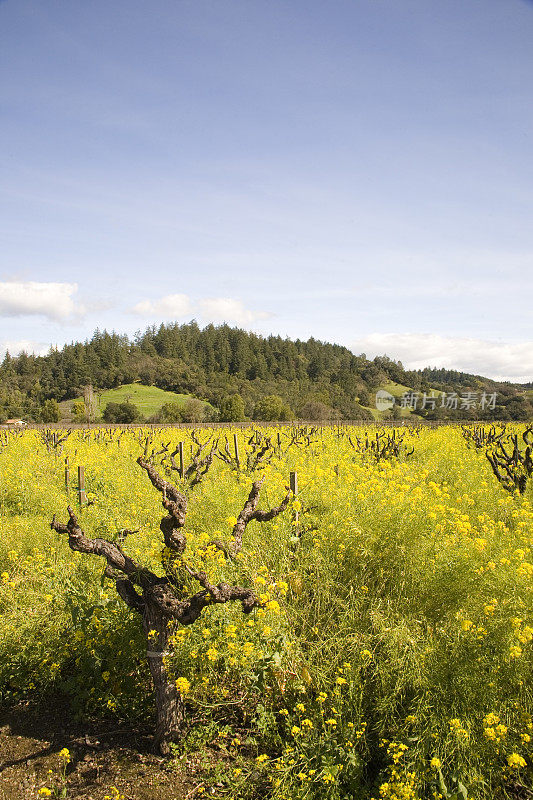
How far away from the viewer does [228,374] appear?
257ft

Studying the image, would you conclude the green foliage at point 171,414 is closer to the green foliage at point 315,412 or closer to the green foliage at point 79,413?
the green foliage at point 79,413

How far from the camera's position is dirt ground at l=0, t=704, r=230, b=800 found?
3311 millimetres

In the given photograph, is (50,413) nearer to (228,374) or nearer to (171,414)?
(171,414)

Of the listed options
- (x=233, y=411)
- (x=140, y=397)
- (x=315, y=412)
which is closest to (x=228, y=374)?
(x=140, y=397)

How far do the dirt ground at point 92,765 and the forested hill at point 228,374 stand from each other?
1751 inches

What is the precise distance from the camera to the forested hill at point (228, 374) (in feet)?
199

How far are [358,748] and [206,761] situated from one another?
1.12 meters

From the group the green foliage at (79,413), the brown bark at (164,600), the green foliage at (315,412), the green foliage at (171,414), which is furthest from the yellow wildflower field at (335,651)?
the green foliage at (315,412)

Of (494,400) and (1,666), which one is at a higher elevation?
(494,400)

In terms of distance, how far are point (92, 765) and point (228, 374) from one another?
246ft

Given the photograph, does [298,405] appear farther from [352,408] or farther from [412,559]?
[412,559]

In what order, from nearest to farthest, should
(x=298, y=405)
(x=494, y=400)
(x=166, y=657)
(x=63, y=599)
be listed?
(x=166, y=657) → (x=63, y=599) → (x=494, y=400) → (x=298, y=405)

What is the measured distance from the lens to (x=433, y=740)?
326 centimetres

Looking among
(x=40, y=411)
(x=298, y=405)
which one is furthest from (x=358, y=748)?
(x=298, y=405)
